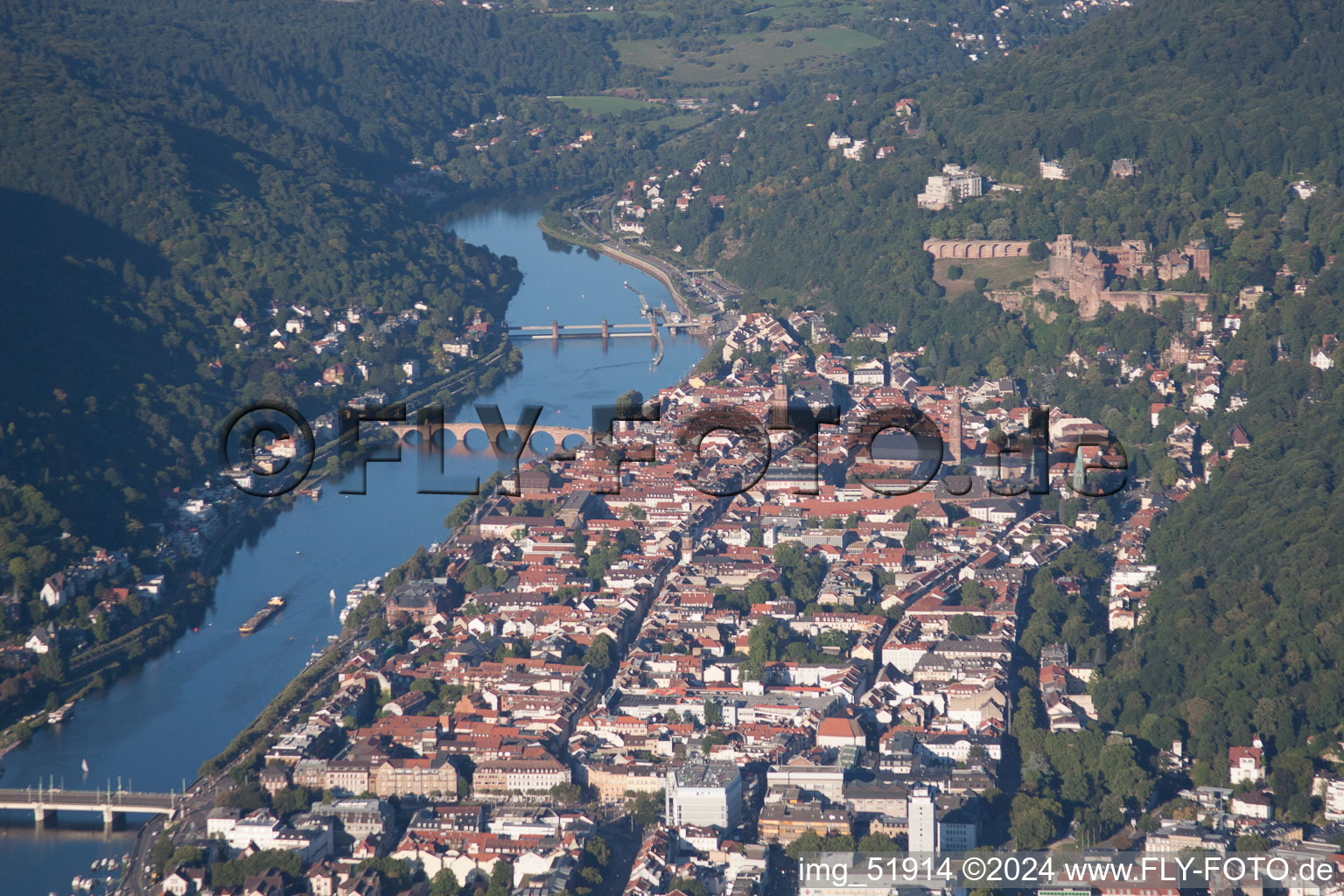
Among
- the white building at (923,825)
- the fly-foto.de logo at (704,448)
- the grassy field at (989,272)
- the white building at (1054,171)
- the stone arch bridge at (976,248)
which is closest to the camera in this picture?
the white building at (923,825)

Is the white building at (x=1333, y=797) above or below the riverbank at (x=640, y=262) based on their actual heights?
below

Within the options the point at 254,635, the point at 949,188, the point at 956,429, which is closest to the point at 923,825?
the point at 254,635

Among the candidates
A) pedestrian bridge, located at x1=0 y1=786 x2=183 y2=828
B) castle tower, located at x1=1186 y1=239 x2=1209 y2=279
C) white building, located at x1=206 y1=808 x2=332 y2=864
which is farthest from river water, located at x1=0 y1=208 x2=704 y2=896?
castle tower, located at x1=1186 y1=239 x2=1209 y2=279

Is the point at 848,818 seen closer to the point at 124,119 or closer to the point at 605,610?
the point at 605,610

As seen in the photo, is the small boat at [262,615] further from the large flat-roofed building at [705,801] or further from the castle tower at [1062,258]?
the castle tower at [1062,258]

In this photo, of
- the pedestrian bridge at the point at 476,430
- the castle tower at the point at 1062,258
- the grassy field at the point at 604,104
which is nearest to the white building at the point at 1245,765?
the pedestrian bridge at the point at 476,430

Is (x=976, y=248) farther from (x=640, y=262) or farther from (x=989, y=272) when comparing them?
(x=640, y=262)

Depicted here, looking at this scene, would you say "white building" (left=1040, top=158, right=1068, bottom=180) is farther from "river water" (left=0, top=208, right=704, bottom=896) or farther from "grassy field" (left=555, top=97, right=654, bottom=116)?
"grassy field" (left=555, top=97, right=654, bottom=116)

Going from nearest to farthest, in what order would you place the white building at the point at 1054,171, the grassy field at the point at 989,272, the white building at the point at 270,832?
the white building at the point at 270,832
the grassy field at the point at 989,272
the white building at the point at 1054,171
